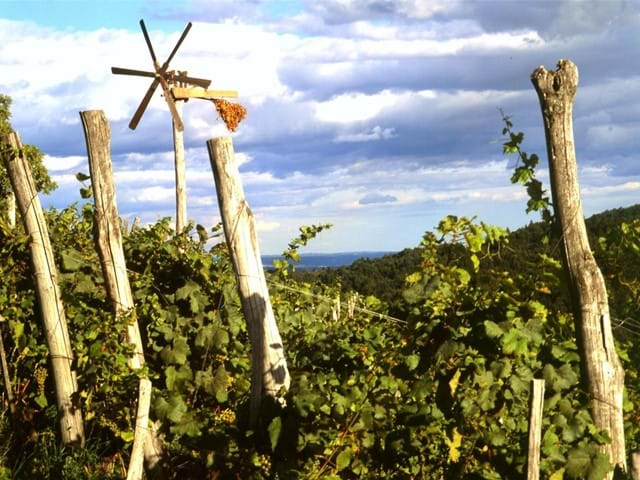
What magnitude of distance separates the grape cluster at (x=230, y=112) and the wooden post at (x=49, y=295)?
10.7m

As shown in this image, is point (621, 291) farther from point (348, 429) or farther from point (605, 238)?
point (348, 429)

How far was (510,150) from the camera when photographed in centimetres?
508

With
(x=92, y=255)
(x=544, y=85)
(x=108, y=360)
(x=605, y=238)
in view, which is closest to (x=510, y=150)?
(x=544, y=85)

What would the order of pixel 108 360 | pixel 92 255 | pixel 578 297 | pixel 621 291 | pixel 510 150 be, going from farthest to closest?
pixel 92 255 → pixel 108 360 → pixel 621 291 → pixel 510 150 → pixel 578 297

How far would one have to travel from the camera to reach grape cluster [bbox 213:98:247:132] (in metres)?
17.8

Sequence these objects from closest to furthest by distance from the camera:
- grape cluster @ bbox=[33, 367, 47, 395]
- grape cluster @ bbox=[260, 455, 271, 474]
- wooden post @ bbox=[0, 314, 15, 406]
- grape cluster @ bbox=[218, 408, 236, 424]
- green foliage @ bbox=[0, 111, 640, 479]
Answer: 1. green foliage @ bbox=[0, 111, 640, 479]
2. grape cluster @ bbox=[260, 455, 271, 474]
3. grape cluster @ bbox=[218, 408, 236, 424]
4. grape cluster @ bbox=[33, 367, 47, 395]
5. wooden post @ bbox=[0, 314, 15, 406]

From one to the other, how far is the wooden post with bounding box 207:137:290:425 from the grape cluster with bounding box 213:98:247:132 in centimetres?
1230

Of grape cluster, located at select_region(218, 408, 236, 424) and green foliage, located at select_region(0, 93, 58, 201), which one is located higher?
green foliage, located at select_region(0, 93, 58, 201)

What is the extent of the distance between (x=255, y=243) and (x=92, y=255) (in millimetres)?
2606

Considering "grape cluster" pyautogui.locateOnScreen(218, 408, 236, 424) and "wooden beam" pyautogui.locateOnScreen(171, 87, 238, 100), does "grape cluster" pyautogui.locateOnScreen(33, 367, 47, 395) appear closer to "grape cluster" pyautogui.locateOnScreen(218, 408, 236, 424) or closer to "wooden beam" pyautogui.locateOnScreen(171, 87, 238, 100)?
"grape cluster" pyautogui.locateOnScreen(218, 408, 236, 424)

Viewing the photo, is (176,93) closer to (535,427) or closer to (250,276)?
(250,276)

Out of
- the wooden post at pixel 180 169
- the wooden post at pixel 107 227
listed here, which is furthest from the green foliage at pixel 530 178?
the wooden post at pixel 180 169

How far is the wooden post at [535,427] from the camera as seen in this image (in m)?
4.45

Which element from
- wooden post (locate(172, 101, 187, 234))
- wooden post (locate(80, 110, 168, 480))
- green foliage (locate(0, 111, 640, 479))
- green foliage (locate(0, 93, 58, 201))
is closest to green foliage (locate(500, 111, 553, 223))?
green foliage (locate(0, 111, 640, 479))
